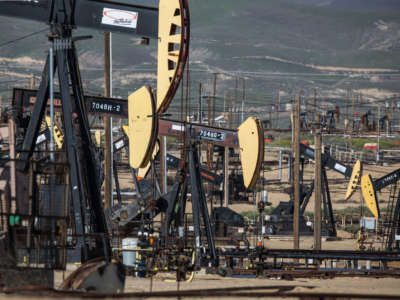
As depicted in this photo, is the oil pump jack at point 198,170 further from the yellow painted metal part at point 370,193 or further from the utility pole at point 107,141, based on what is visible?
the yellow painted metal part at point 370,193

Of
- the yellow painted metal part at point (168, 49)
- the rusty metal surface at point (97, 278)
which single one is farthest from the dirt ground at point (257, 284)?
the yellow painted metal part at point (168, 49)

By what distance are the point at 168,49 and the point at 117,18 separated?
1.87m

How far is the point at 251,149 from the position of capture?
51.9 feet

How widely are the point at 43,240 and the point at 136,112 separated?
292cm

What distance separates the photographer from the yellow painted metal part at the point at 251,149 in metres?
15.4

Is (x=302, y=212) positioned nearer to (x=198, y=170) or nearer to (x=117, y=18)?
(x=198, y=170)

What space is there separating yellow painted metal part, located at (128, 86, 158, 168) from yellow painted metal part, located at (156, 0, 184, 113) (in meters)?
0.95

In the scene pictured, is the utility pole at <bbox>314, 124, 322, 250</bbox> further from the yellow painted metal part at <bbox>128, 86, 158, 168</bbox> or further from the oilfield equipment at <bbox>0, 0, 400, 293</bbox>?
the yellow painted metal part at <bbox>128, 86, 158, 168</bbox>

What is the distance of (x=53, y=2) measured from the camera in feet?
36.9

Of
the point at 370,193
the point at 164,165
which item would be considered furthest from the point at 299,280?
the point at 370,193

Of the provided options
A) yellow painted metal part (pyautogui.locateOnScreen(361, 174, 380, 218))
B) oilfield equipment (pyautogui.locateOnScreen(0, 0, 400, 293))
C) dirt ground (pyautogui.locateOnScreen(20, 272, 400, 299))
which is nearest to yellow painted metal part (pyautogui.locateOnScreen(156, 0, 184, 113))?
oilfield equipment (pyautogui.locateOnScreen(0, 0, 400, 293))

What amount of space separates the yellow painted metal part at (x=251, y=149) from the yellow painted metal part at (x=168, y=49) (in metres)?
5.55

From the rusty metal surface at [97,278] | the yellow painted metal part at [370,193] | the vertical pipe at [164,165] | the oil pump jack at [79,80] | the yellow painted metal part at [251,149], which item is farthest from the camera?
the yellow painted metal part at [370,193]

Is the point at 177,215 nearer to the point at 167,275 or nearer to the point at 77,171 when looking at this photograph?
the point at 167,275
